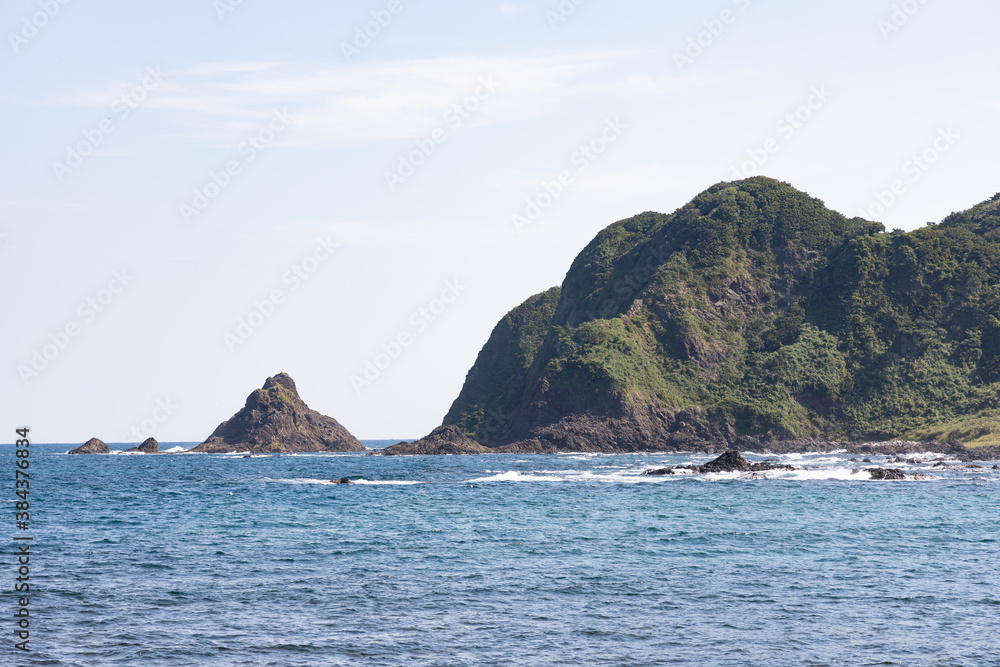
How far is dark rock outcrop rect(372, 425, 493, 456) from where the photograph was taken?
532ft

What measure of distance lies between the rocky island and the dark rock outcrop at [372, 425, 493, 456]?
0.37 metres

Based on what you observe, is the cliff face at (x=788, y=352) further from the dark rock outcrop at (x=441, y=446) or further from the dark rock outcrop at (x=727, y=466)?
the dark rock outcrop at (x=727, y=466)

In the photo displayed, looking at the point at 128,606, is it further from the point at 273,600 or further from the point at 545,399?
the point at 545,399

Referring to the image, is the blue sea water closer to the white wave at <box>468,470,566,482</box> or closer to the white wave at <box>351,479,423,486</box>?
the white wave at <box>468,470,566,482</box>

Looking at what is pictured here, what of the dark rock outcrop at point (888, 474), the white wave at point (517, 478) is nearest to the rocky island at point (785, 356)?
the white wave at point (517, 478)

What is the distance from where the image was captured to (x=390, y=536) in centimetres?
4256

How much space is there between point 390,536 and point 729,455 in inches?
2101

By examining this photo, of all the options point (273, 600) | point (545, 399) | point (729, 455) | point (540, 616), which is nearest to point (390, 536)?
point (273, 600)

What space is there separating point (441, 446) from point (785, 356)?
6829 centimetres

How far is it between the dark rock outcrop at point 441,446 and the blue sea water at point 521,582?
10233cm

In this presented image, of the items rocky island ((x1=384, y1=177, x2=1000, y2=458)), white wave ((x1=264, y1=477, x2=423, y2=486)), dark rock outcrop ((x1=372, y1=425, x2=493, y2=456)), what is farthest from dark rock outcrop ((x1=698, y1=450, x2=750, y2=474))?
dark rock outcrop ((x1=372, y1=425, x2=493, y2=456))

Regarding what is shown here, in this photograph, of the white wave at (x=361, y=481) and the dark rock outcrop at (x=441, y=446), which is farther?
the dark rock outcrop at (x=441, y=446)

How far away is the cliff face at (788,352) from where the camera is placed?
160125mm

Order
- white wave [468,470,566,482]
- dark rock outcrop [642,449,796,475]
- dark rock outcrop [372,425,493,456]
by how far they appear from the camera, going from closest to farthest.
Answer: white wave [468,470,566,482] < dark rock outcrop [642,449,796,475] < dark rock outcrop [372,425,493,456]
